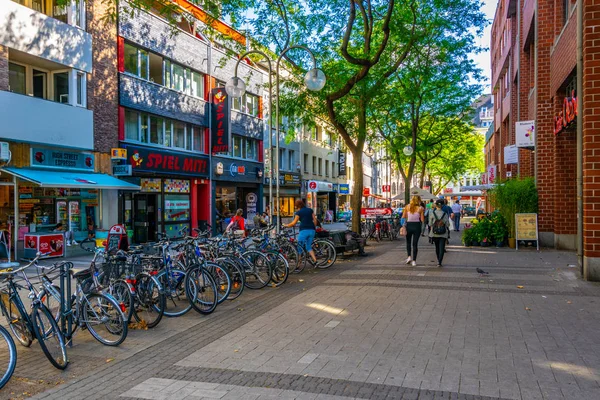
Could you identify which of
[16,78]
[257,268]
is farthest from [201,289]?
[16,78]

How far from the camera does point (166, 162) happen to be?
22.7 meters

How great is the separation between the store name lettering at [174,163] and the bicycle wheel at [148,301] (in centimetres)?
1516

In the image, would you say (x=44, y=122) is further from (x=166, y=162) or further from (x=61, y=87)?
(x=166, y=162)

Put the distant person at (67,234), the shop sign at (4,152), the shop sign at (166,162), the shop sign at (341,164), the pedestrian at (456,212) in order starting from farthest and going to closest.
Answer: the shop sign at (341,164) → the pedestrian at (456,212) → the shop sign at (166,162) → the distant person at (67,234) → the shop sign at (4,152)

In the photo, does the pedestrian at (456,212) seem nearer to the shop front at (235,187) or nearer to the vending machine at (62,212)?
the shop front at (235,187)

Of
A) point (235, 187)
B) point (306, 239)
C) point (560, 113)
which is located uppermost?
point (560, 113)

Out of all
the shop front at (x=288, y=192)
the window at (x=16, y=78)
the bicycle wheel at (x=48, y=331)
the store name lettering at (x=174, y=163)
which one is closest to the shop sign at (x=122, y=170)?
the store name lettering at (x=174, y=163)

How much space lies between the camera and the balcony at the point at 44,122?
1499 cm

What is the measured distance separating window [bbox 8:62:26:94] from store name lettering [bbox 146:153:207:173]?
6.04 metres

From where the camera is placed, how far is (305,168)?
136ft

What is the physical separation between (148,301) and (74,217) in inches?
481

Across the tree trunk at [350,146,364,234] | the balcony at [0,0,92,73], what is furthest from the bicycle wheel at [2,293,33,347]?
the tree trunk at [350,146,364,234]

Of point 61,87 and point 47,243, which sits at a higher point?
point 61,87

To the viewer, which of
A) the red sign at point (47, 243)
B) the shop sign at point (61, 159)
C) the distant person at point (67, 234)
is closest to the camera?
the red sign at point (47, 243)
